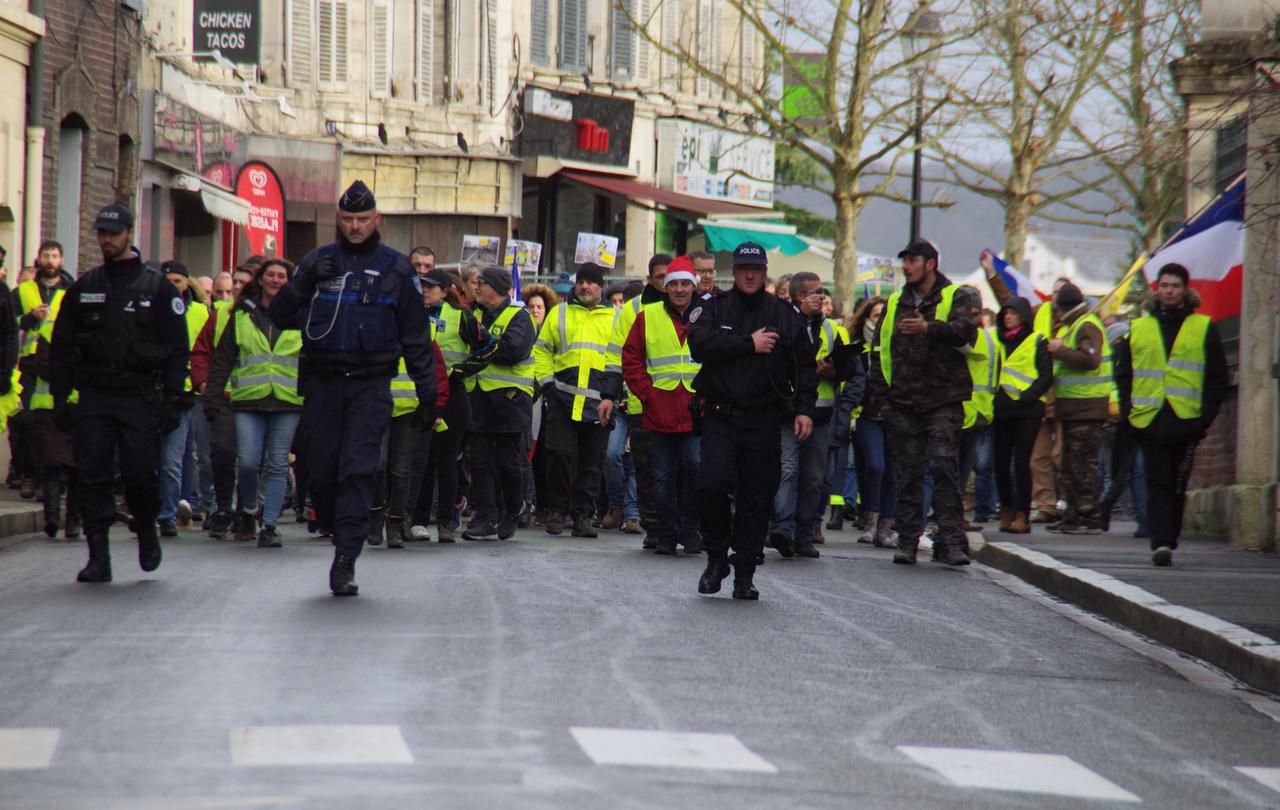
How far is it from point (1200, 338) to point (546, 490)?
5021 millimetres

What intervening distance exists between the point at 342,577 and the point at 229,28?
20.6 meters

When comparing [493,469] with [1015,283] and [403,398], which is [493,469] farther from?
[1015,283]

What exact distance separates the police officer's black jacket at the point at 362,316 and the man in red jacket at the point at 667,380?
3.22m

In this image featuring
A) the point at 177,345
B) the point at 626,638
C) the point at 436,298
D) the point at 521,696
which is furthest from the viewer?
the point at 436,298

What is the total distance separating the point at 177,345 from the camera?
1187 cm

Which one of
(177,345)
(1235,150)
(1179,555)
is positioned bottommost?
(1179,555)

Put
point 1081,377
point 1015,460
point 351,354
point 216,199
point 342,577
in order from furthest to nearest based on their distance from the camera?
point 216,199, point 1081,377, point 1015,460, point 351,354, point 342,577

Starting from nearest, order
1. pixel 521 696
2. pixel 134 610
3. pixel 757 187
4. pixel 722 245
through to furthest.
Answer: pixel 521 696
pixel 134 610
pixel 722 245
pixel 757 187

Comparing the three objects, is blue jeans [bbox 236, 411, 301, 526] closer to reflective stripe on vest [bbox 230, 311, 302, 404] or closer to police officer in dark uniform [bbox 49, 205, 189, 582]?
reflective stripe on vest [bbox 230, 311, 302, 404]

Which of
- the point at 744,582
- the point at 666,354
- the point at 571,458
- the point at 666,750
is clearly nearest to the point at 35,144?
the point at 571,458

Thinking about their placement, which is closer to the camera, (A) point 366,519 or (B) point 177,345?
(A) point 366,519

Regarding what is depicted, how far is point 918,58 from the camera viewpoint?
109 feet

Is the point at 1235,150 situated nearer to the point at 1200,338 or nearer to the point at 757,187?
the point at 1200,338

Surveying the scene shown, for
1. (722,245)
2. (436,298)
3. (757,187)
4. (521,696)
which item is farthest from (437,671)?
(757,187)
